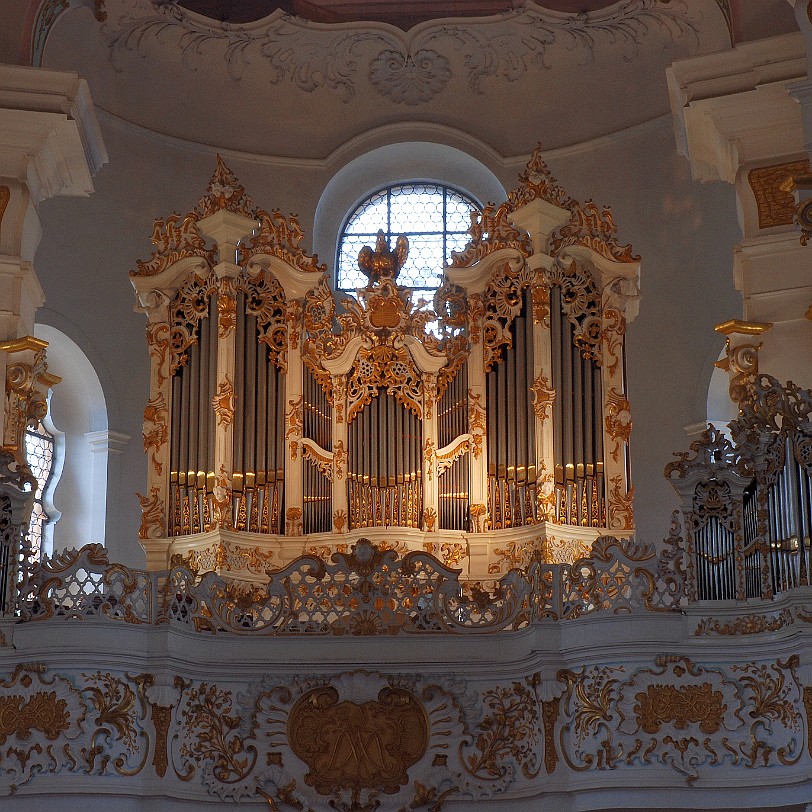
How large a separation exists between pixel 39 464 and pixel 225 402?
8.41 ft

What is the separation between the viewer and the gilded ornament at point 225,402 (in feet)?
45.3

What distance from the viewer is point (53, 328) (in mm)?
15602

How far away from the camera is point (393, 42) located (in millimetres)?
16594

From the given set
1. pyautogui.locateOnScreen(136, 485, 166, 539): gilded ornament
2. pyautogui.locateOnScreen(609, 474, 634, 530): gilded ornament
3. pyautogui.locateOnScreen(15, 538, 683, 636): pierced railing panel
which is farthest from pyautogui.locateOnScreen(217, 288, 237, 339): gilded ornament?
pyautogui.locateOnScreen(609, 474, 634, 530): gilded ornament

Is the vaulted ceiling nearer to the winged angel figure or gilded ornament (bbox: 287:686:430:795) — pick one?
the winged angel figure

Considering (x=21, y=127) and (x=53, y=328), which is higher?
(x=21, y=127)

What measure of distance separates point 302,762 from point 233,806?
20.5 inches

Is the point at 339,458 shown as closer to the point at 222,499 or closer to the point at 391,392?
the point at 391,392

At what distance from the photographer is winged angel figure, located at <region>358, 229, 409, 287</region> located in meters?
14.7

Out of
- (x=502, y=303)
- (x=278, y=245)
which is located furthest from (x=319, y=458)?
(x=502, y=303)

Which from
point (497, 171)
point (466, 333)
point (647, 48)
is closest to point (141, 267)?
point (466, 333)

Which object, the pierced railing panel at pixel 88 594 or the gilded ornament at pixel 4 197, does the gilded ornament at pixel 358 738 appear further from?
the gilded ornament at pixel 4 197

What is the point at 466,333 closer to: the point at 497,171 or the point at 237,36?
the point at 497,171

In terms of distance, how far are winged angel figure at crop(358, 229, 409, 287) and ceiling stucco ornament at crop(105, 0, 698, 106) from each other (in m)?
2.54
